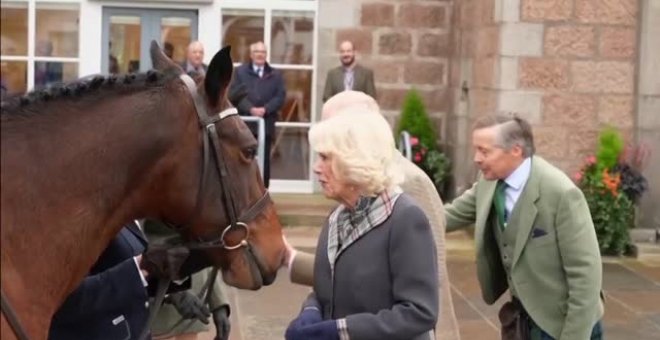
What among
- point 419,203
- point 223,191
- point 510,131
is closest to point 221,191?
point 223,191

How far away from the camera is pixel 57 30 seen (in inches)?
558

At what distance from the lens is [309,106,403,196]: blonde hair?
3340mm

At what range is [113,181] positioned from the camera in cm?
309

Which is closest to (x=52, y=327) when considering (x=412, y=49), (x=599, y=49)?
(x=599, y=49)

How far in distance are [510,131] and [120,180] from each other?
189cm

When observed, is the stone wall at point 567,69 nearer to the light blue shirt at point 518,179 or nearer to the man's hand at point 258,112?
the man's hand at point 258,112

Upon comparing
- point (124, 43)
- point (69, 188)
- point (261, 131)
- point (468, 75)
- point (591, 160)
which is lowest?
point (591, 160)

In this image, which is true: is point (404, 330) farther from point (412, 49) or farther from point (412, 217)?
point (412, 49)

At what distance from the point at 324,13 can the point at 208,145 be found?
36.6 ft

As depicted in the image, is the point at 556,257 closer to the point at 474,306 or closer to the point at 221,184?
the point at 221,184

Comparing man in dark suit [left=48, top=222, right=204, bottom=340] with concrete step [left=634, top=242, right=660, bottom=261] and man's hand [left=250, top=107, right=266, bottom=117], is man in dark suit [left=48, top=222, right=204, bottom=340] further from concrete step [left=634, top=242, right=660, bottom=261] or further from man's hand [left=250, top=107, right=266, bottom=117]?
man's hand [left=250, top=107, right=266, bottom=117]

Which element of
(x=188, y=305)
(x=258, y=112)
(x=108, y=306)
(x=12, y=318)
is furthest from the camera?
(x=258, y=112)

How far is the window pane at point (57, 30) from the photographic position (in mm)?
14117

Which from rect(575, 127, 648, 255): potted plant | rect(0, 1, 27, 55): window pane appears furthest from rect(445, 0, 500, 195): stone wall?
rect(0, 1, 27, 55): window pane
